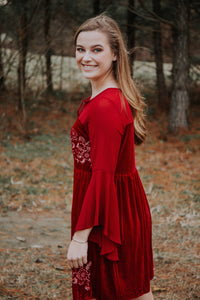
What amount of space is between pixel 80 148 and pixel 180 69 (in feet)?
28.3

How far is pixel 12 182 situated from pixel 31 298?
3.88 metres

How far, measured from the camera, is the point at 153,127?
36.3 ft

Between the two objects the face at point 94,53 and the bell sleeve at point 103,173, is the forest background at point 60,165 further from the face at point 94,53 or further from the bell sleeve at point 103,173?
the bell sleeve at point 103,173

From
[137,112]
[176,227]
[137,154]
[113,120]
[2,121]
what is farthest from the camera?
[2,121]

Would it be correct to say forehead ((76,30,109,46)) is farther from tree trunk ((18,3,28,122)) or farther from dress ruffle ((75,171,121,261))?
tree trunk ((18,3,28,122))

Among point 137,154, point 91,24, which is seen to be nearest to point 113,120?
point 91,24

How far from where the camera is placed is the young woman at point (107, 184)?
1675 millimetres

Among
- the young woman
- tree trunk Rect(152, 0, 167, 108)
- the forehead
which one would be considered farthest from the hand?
tree trunk Rect(152, 0, 167, 108)

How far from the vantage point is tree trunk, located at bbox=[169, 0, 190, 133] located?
9656mm

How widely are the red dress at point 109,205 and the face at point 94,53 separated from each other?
0.44ft

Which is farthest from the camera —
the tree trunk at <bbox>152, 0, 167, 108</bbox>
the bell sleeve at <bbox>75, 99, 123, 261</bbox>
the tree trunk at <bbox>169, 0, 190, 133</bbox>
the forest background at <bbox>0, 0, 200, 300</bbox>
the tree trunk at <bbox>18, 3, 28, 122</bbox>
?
the tree trunk at <bbox>152, 0, 167, 108</bbox>

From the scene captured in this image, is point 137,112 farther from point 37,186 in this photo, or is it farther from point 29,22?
point 29,22

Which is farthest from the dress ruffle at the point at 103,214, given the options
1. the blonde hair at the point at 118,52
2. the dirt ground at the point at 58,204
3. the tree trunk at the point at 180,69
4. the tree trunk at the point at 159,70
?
the tree trunk at the point at 159,70

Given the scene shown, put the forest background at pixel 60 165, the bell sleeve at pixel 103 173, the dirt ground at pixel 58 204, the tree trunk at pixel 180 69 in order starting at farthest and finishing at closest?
the tree trunk at pixel 180 69 → the forest background at pixel 60 165 → the dirt ground at pixel 58 204 → the bell sleeve at pixel 103 173
